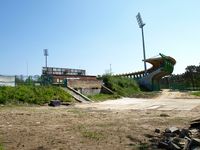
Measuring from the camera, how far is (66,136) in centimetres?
1309

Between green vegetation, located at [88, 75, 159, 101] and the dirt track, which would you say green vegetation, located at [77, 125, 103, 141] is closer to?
the dirt track

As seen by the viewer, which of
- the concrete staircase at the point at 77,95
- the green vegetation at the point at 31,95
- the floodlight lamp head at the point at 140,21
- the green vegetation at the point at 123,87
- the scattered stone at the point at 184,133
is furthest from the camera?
the floodlight lamp head at the point at 140,21

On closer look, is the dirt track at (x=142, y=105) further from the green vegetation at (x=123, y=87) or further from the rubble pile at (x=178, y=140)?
Result: the rubble pile at (x=178, y=140)

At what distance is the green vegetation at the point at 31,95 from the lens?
2950 centimetres

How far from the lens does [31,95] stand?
31234 mm

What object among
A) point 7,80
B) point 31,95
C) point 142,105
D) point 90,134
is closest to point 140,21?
point 7,80

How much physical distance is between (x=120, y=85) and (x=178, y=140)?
39084mm

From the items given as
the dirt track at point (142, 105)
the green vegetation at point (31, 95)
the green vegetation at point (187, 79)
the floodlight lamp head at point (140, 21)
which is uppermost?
the floodlight lamp head at point (140, 21)

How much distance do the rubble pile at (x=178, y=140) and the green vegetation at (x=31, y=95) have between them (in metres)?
18.3

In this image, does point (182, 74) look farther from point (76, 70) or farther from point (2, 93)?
point (2, 93)

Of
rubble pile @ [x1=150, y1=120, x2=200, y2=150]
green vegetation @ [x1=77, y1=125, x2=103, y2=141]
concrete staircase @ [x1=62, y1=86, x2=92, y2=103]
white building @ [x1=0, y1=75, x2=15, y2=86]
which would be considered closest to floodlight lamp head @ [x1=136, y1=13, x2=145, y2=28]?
concrete staircase @ [x1=62, y1=86, x2=92, y2=103]

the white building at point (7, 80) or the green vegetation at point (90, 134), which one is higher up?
the white building at point (7, 80)

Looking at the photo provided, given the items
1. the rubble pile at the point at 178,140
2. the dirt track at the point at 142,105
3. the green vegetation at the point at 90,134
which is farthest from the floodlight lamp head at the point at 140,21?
the rubble pile at the point at 178,140

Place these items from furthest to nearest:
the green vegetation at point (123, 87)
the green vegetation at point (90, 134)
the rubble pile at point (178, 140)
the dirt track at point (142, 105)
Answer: the green vegetation at point (123, 87)
the dirt track at point (142, 105)
the green vegetation at point (90, 134)
the rubble pile at point (178, 140)
